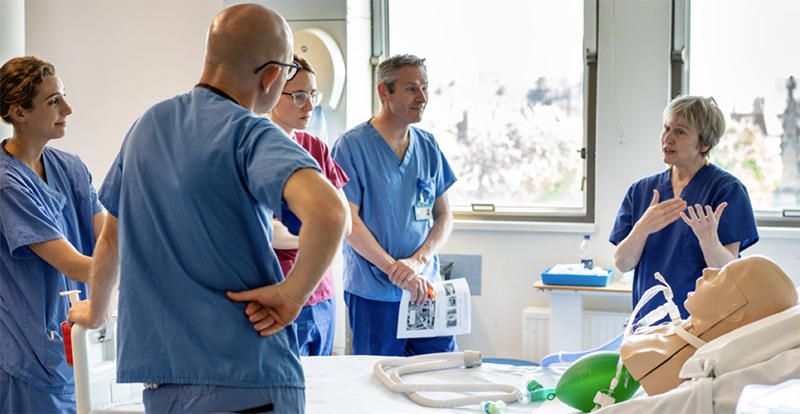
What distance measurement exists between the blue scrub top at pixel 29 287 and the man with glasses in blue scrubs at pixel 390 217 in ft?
3.12

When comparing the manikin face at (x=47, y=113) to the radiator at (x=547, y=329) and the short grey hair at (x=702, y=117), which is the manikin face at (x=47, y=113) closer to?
the short grey hair at (x=702, y=117)

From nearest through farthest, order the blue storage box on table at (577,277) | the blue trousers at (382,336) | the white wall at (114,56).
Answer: the blue trousers at (382,336)
the white wall at (114,56)
the blue storage box on table at (577,277)

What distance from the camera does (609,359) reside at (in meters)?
1.39

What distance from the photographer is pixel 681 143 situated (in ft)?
6.64

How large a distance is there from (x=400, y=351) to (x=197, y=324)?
132 centimetres

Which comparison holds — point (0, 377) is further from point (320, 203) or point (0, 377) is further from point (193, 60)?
point (193, 60)

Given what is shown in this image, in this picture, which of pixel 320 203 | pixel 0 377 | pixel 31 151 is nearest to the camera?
pixel 320 203

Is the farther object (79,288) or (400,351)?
(400,351)

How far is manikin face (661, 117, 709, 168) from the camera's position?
6.63 feet

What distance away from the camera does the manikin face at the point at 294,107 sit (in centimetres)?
196

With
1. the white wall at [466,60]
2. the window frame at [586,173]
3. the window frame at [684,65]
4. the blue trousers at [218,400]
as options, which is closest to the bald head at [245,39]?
the blue trousers at [218,400]

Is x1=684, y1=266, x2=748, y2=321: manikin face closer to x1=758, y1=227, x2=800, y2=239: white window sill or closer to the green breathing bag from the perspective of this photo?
the green breathing bag

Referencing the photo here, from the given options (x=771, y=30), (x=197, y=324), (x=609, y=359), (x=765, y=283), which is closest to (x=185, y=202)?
(x=197, y=324)

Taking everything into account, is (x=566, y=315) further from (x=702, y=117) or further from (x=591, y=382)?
(x=591, y=382)
